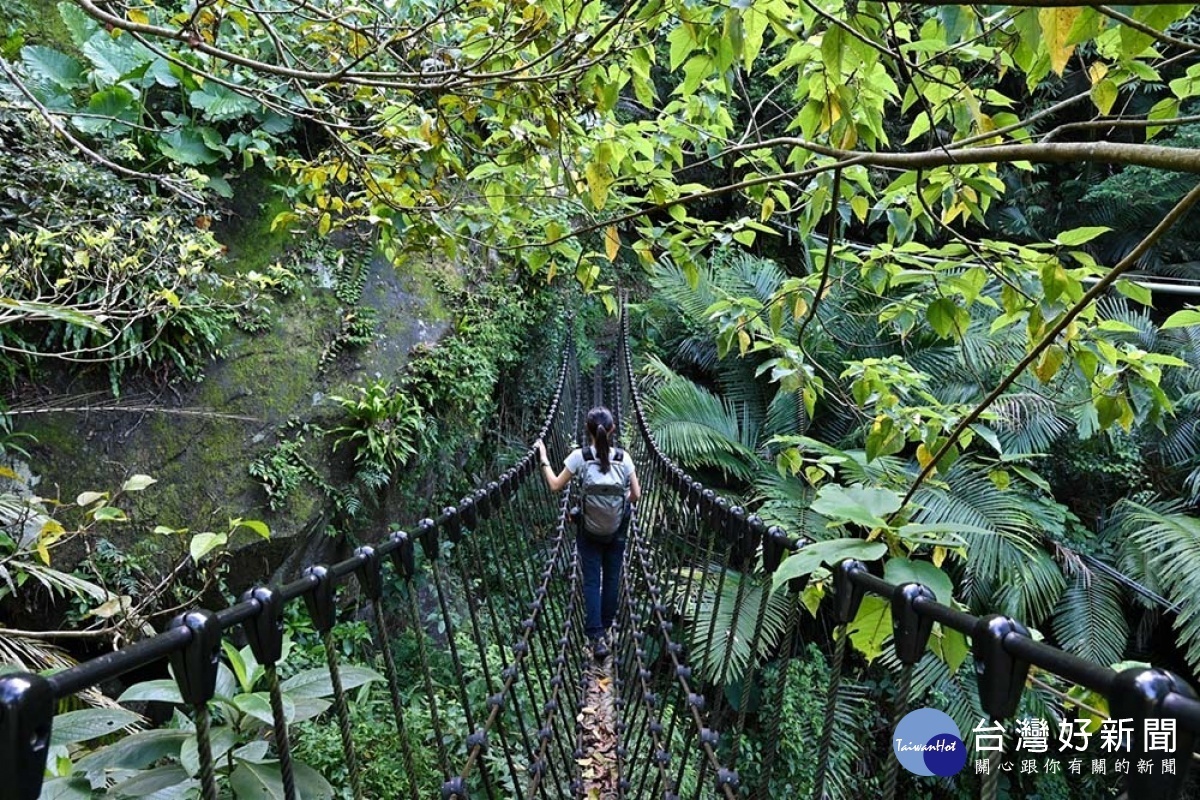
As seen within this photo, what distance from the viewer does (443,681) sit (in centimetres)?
259

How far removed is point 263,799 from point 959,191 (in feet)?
4.10

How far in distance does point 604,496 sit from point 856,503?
166cm

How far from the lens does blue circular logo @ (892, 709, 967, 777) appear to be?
0.61 meters

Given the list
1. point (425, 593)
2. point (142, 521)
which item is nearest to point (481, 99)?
point (142, 521)

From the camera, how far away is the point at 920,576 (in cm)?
59

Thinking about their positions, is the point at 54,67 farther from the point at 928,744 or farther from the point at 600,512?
the point at 928,744

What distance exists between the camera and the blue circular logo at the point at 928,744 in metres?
0.61

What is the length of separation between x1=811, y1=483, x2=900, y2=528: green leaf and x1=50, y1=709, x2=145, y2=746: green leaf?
0.75 metres

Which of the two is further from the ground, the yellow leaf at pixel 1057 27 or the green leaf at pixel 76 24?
the green leaf at pixel 76 24

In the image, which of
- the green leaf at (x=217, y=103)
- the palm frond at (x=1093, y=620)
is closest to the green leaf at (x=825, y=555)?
the green leaf at (x=217, y=103)

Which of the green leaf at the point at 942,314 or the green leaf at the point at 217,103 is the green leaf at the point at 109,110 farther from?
the green leaf at the point at 942,314

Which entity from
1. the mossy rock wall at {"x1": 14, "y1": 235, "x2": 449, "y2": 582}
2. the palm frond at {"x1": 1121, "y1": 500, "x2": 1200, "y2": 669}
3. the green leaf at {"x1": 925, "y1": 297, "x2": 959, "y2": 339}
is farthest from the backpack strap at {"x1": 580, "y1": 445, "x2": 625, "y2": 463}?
the palm frond at {"x1": 1121, "y1": 500, "x2": 1200, "y2": 669}

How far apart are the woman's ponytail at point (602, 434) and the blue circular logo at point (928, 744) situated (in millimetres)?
1634

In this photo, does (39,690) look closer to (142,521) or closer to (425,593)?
(142,521)
